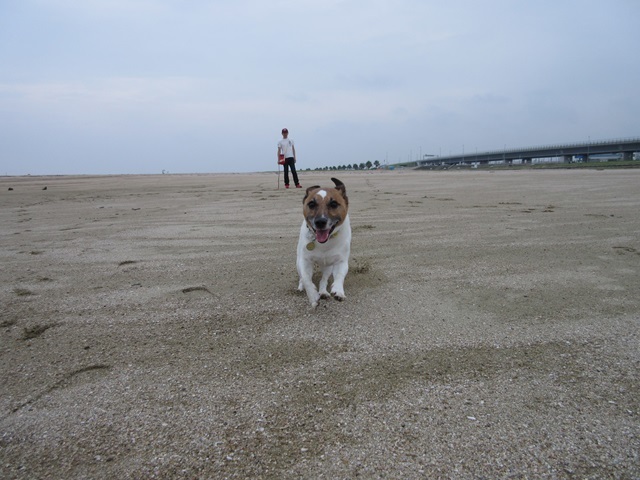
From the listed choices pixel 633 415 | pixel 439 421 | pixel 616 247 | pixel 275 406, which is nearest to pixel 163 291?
pixel 275 406

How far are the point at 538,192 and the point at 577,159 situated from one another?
8065 cm

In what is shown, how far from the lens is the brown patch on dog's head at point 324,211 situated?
3498mm

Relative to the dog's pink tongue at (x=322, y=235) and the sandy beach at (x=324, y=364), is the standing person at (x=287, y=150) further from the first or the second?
the dog's pink tongue at (x=322, y=235)

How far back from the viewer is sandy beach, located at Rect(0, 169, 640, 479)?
163cm

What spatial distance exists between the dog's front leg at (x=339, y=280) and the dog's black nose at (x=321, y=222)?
1.52ft

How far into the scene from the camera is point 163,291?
3.63 m

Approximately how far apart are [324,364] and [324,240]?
53.7 inches

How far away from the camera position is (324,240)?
3.50 m

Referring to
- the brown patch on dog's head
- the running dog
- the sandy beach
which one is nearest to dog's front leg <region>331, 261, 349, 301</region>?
the running dog

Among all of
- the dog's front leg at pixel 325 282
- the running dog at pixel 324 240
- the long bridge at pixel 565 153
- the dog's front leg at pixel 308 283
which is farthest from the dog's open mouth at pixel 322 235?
the long bridge at pixel 565 153

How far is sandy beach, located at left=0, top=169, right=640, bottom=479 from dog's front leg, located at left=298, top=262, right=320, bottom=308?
11 cm

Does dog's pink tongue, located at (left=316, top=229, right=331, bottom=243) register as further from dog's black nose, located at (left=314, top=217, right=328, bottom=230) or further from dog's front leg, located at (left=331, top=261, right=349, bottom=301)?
dog's front leg, located at (left=331, top=261, right=349, bottom=301)

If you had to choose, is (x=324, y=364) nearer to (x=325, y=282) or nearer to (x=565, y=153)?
(x=325, y=282)

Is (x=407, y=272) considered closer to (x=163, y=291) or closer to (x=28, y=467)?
(x=163, y=291)
